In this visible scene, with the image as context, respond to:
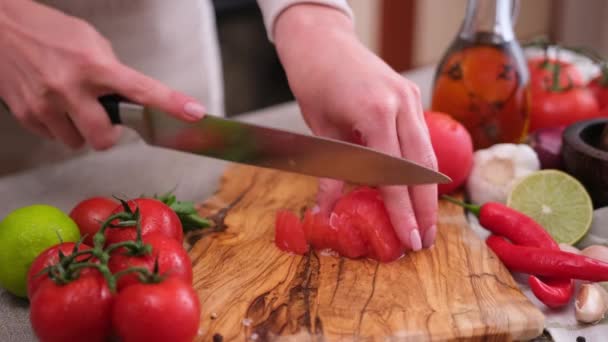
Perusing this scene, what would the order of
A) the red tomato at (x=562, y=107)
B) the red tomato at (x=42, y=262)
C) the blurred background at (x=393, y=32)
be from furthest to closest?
the blurred background at (x=393, y=32) → the red tomato at (x=562, y=107) → the red tomato at (x=42, y=262)

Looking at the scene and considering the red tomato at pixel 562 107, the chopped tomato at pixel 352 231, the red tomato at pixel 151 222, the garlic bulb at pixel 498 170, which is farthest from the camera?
the red tomato at pixel 562 107

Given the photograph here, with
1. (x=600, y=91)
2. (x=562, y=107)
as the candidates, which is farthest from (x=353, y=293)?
(x=600, y=91)

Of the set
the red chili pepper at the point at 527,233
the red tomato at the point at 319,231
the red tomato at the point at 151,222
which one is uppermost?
the red tomato at the point at 151,222

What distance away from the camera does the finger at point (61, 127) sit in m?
1.31

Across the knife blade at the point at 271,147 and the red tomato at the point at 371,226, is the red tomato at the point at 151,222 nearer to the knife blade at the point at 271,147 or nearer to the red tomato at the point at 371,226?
the knife blade at the point at 271,147

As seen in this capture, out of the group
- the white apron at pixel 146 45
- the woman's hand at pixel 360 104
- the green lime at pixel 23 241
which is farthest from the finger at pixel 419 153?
the white apron at pixel 146 45

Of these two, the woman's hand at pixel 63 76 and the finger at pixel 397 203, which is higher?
the woman's hand at pixel 63 76

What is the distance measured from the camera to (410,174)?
113cm

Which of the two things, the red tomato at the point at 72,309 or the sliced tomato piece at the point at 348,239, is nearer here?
the red tomato at the point at 72,309

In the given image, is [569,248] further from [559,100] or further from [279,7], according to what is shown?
[279,7]

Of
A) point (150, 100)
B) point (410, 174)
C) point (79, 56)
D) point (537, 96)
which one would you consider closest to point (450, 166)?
point (410, 174)

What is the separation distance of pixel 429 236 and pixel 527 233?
17 cm

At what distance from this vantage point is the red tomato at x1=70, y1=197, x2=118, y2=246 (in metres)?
1.16

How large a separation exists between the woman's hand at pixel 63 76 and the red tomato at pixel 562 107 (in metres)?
0.85
